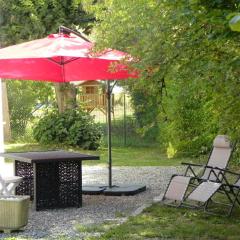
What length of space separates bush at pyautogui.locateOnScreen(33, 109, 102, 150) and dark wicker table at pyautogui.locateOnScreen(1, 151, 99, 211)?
9466 mm

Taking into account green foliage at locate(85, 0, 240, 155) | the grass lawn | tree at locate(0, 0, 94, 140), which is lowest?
the grass lawn

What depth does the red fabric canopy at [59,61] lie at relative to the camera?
795 centimetres

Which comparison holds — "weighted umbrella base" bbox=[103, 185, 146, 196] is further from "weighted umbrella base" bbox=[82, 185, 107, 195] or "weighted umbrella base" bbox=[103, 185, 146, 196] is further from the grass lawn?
the grass lawn

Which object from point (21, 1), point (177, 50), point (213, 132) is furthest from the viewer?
point (21, 1)

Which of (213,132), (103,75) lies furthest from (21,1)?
(103,75)

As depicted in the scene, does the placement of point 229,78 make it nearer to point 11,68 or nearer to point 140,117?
point 11,68

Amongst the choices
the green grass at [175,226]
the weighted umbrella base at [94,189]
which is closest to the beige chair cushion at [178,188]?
the green grass at [175,226]

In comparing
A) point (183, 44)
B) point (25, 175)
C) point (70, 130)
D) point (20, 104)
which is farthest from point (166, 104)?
point (20, 104)

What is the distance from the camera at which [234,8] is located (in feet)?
12.2

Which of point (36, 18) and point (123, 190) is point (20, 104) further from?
point (123, 190)

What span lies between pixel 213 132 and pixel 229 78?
28.7 feet

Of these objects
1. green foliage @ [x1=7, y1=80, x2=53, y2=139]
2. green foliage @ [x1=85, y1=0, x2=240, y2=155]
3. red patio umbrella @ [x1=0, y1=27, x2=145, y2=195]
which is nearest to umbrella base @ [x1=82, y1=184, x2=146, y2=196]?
red patio umbrella @ [x1=0, y1=27, x2=145, y2=195]

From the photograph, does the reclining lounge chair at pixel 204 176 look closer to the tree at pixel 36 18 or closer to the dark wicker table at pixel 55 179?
the dark wicker table at pixel 55 179

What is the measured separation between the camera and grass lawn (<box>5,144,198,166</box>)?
1424 centimetres
